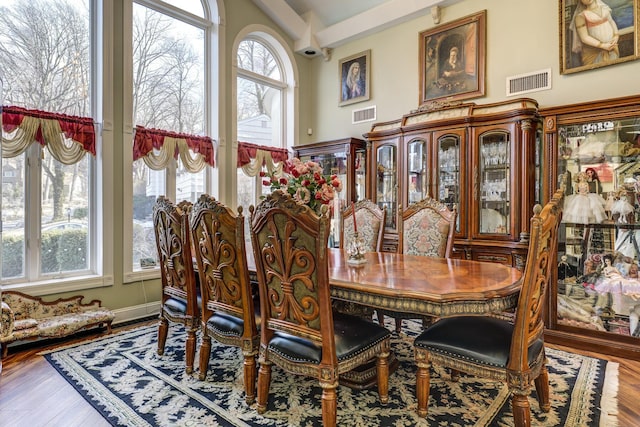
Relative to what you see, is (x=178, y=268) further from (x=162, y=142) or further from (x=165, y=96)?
(x=165, y=96)

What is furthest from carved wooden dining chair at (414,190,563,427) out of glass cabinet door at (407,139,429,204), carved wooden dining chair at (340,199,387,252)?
glass cabinet door at (407,139,429,204)

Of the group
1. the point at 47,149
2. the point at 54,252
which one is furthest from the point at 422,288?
the point at 47,149

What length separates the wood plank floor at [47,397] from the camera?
2018mm

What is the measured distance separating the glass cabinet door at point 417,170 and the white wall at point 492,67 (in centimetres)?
76

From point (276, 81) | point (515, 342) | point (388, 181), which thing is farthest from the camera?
point (276, 81)

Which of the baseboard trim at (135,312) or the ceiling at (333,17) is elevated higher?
the ceiling at (333,17)

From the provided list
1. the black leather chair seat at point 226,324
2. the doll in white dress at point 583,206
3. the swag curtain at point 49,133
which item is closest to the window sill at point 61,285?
the swag curtain at point 49,133

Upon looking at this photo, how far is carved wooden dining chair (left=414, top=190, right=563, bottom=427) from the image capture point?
65.7 inches

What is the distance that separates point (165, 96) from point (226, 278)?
3037 mm

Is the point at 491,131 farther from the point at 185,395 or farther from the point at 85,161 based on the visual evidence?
the point at 85,161

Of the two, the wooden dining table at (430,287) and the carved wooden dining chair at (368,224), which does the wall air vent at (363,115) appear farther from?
the wooden dining table at (430,287)

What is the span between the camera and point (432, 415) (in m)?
2.02

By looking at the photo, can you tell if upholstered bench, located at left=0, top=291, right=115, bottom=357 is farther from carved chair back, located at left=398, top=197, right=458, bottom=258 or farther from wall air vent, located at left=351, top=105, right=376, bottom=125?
wall air vent, located at left=351, top=105, right=376, bottom=125

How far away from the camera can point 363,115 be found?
17.0 ft
